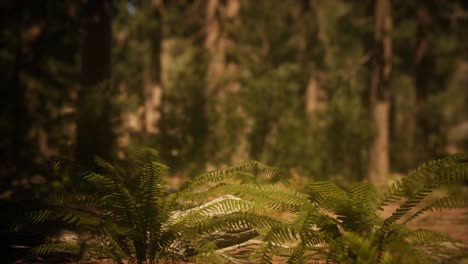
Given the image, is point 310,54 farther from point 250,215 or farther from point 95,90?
point 250,215

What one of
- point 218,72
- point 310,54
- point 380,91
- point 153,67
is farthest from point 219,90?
point 380,91

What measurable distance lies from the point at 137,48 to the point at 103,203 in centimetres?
1826

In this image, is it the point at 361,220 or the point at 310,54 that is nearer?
the point at 361,220

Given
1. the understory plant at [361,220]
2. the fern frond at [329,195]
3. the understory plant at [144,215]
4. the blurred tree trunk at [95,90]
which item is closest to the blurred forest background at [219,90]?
the blurred tree trunk at [95,90]

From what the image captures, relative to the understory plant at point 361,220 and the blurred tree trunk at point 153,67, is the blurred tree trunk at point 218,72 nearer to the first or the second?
the blurred tree trunk at point 153,67

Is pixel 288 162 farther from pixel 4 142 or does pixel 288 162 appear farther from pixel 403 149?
pixel 403 149

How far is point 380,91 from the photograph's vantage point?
46.0ft

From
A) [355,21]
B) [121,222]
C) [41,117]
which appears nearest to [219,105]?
[41,117]

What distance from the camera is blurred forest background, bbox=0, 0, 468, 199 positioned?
7941mm

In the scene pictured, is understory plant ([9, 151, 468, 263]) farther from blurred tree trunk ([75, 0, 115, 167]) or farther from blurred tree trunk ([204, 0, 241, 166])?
blurred tree trunk ([204, 0, 241, 166])

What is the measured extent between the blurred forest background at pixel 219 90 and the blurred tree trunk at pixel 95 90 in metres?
0.02

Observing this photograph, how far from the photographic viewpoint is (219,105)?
423 inches

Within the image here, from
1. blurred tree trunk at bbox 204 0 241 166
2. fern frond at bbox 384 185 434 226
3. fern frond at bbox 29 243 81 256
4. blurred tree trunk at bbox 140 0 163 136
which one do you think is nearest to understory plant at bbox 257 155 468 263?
fern frond at bbox 384 185 434 226

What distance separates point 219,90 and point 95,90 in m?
5.41
